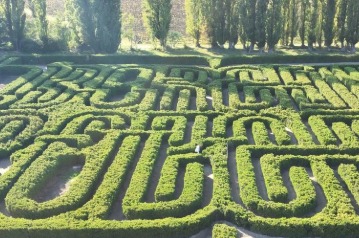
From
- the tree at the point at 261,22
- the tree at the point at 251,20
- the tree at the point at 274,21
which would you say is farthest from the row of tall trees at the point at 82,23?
the tree at the point at 274,21

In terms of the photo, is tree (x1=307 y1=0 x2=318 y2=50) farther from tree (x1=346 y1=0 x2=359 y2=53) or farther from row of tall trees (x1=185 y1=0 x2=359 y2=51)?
tree (x1=346 y1=0 x2=359 y2=53)

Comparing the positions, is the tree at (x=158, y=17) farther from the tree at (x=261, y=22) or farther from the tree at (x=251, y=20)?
the tree at (x=261, y=22)

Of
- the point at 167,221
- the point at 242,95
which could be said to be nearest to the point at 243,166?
the point at 167,221

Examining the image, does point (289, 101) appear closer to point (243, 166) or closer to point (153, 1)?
point (243, 166)

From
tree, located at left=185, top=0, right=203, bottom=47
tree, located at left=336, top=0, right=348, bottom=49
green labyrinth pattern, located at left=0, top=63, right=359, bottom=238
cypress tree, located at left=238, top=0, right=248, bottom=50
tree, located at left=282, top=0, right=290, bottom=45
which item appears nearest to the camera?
green labyrinth pattern, located at left=0, top=63, right=359, bottom=238

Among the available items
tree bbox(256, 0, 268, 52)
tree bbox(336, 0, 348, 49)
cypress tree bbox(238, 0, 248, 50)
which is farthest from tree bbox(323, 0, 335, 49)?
cypress tree bbox(238, 0, 248, 50)

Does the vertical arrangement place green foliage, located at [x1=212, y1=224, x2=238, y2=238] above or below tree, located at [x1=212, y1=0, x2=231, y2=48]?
below

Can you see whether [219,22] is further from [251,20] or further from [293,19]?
[293,19]
